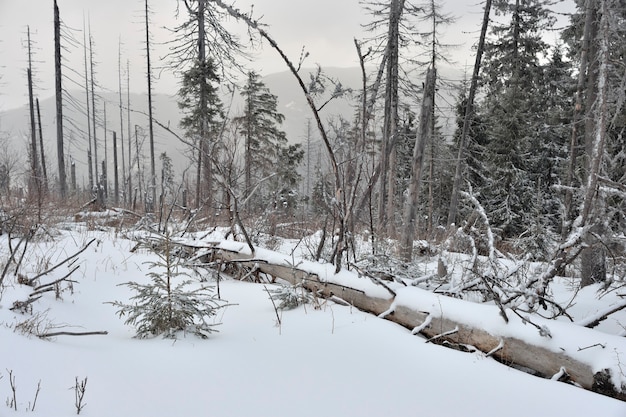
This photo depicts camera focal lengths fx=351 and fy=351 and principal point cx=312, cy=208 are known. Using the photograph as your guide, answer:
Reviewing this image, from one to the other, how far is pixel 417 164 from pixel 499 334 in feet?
7.73

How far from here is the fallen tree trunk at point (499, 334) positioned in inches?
89.9

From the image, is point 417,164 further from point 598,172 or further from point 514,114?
point 514,114

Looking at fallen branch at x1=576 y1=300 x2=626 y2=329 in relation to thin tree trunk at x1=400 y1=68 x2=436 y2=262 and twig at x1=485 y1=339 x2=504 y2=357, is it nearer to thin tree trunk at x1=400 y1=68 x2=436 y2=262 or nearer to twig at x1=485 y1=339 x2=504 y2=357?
twig at x1=485 y1=339 x2=504 y2=357

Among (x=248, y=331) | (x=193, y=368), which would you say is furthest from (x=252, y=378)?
(x=248, y=331)

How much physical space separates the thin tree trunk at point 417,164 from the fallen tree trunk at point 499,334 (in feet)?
4.84

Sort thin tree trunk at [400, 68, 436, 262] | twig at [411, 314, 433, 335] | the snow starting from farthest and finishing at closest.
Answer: thin tree trunk at [400, 68, 436, 262] < twig at [411, 314, 433, 335] < the snow

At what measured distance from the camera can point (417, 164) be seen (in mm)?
4477

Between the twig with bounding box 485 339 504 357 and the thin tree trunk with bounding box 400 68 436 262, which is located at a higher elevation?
the thin tree trunk with bounding box 400 68 436 262

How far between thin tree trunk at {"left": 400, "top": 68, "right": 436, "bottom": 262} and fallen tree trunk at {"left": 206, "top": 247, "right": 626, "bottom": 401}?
4.84 ft

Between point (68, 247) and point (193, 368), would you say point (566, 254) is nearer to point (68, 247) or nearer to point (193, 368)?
point (193, 368)

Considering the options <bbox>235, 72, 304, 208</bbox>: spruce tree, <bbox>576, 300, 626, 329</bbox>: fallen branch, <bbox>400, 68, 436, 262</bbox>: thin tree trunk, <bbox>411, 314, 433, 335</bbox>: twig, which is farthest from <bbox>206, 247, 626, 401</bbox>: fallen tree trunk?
<bbox>235, 72, 304, 208</bbox>: spruce tree

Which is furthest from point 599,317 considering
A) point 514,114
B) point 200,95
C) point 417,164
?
point 200,95

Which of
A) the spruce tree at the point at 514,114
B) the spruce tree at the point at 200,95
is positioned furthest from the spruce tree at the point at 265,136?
the spruce tree at the point at 514,114

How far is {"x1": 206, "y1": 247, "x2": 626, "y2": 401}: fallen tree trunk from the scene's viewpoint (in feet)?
7.49
